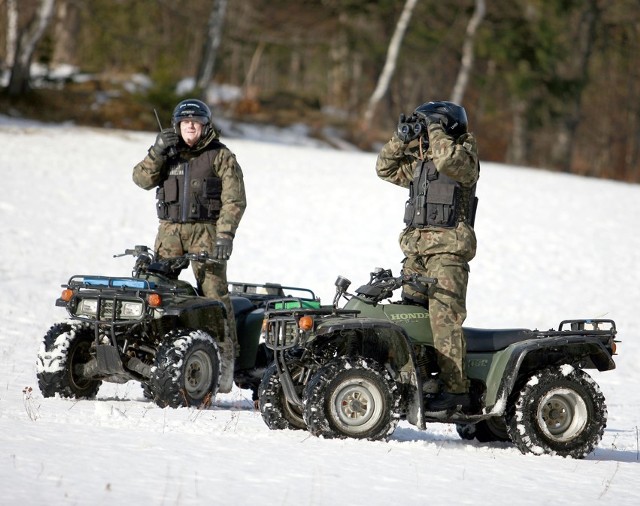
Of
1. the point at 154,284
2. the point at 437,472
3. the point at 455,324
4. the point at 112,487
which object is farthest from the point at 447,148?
the point at 112,487

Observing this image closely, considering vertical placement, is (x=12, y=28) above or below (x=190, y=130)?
above

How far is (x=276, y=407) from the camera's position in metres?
6.89

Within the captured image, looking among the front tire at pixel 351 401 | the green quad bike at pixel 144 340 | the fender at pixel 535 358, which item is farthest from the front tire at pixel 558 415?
the green quad bike at pixel 144 340

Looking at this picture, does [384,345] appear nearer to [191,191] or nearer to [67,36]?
[191,191]

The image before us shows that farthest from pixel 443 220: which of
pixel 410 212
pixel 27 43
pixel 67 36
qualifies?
pixel 67 36

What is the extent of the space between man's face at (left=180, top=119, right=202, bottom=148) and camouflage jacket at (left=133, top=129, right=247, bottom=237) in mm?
95

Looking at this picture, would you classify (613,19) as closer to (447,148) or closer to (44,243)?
(44,243)

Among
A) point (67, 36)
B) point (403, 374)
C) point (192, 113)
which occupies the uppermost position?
point (67, 36)

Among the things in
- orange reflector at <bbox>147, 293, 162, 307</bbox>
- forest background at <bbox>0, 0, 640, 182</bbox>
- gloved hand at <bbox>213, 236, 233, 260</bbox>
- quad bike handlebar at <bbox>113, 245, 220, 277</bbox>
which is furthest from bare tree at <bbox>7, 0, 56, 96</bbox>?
orange reflector at <bbox>147, 293, 162, 307</bbox>

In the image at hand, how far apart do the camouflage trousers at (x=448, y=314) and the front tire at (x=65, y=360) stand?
2696mm

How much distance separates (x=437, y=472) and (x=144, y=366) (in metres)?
2.92

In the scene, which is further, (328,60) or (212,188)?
(328,60)

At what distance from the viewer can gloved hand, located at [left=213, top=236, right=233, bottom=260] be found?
852cm

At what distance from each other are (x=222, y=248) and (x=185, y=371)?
3.57ft
